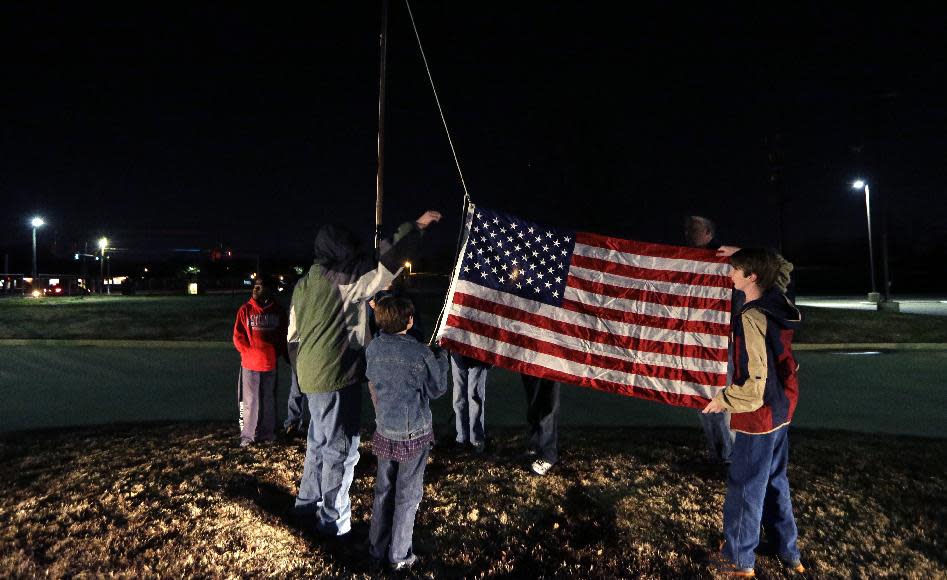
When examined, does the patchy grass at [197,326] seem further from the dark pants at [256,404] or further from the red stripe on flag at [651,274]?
the red stripe on flag at [651,274]

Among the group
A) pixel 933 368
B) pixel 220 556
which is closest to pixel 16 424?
pixel 220 556

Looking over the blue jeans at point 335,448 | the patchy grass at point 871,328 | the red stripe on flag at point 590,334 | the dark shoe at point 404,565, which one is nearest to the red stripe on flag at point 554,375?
the red stripe on flag at point 590,334

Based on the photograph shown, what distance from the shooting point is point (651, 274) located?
415cm

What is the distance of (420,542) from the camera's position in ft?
11.0

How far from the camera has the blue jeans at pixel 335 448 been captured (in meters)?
3.39

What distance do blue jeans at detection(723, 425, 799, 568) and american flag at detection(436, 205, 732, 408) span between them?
821 millimetres

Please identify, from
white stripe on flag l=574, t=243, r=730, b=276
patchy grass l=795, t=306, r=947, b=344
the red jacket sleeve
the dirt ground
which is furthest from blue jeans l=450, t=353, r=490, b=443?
patchy grass l=795, t=306, r=947, b=344

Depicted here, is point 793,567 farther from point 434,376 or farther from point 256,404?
point 256,404

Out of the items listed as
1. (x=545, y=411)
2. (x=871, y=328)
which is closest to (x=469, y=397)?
(x=545, y=411)

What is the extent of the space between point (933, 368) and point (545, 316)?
987 centimetres

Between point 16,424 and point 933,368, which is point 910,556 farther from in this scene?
point 933,368

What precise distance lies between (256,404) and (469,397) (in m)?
1.96

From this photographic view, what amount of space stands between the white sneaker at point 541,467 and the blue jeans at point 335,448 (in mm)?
1577

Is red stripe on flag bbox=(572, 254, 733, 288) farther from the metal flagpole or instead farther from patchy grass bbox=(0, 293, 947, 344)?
patchy grass bbox=(0, 293, 947, 344)
